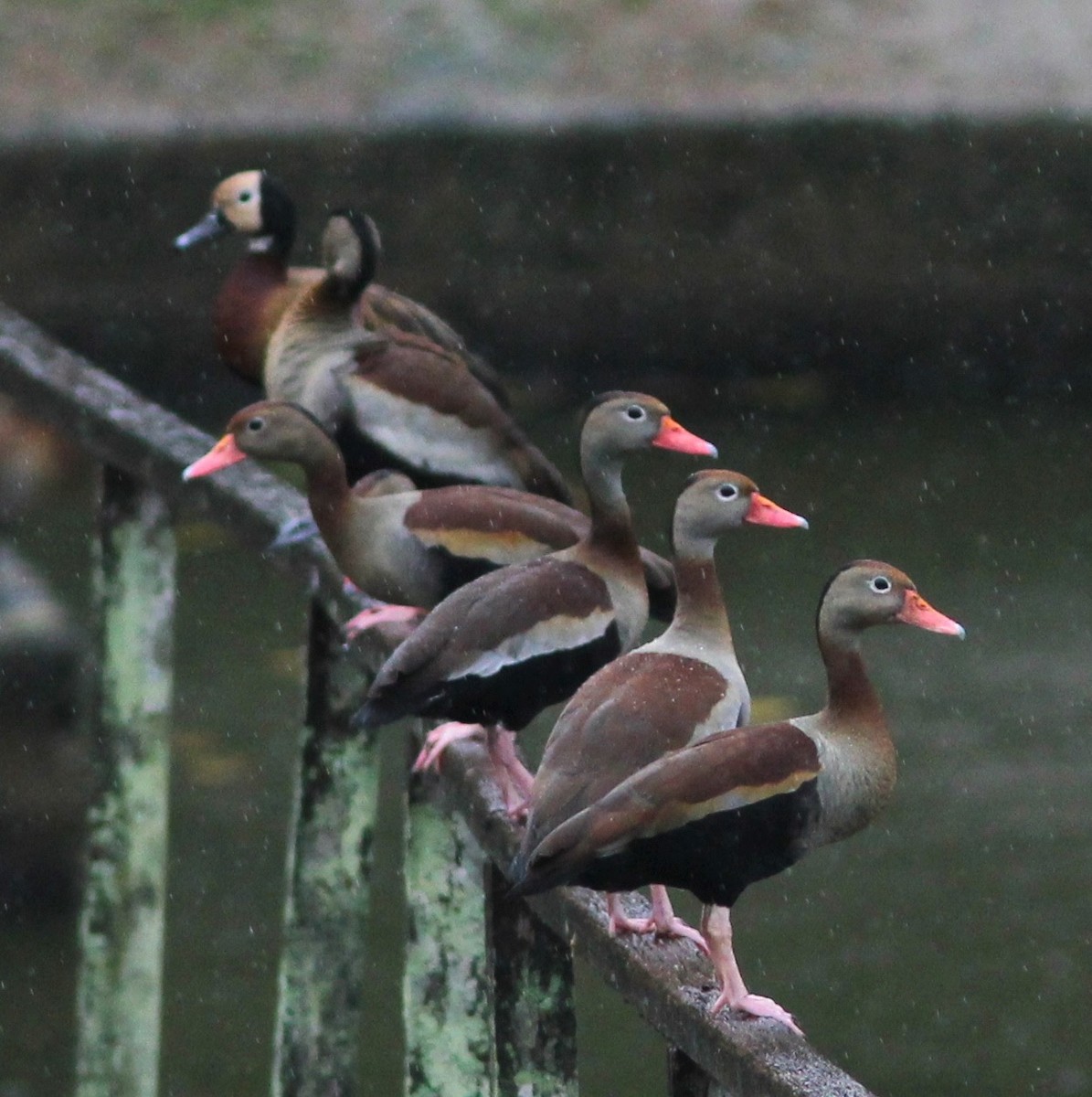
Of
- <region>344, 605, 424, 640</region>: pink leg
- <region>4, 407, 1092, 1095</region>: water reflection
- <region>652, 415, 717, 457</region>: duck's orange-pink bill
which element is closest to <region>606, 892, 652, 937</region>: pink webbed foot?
<region>652, 415, 717, 457</region>: duck's orange-pink bill

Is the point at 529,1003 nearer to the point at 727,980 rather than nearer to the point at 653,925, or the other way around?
the point at 653,925

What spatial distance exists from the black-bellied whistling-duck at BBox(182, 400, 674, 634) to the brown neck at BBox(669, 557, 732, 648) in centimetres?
55

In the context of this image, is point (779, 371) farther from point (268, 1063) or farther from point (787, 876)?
point (268, 1063)

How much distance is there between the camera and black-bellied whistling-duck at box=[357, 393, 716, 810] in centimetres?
276

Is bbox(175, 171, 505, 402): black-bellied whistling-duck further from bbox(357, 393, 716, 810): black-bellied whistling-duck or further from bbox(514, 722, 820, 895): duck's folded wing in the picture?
bbox(514, 722, 820, 895): duck's folded wing

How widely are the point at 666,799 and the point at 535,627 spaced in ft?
1.87

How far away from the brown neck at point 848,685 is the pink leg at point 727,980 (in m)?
0.19

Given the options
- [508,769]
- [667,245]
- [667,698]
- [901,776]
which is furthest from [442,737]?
[667,245]

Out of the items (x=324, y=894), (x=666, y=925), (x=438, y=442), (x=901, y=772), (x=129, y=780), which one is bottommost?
(x=901, y=772)

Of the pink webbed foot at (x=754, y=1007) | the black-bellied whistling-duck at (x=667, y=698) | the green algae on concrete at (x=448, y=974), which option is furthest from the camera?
the green algae on concrete at (x=448, y=974)

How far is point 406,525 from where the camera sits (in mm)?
3303

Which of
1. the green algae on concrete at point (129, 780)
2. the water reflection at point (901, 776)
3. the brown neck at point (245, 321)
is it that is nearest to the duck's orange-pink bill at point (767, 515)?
the green algae on concrete at point (129, 780)

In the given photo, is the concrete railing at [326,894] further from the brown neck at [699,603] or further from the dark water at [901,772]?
the dark water at [901,772]

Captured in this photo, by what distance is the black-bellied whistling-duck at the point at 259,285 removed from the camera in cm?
434
